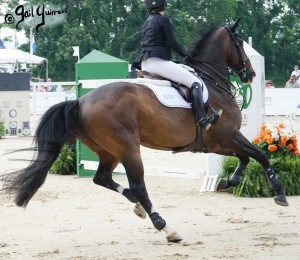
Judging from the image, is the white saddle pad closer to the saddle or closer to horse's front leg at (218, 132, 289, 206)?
the saddle

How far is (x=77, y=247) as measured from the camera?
774 centimetres

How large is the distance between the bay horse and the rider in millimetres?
164

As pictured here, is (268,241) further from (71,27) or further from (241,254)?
(71,27)

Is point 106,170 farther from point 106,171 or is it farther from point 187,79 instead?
point 187,79

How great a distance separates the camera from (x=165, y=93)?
8.56m

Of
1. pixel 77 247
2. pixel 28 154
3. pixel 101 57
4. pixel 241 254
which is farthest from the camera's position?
pixel 28 154

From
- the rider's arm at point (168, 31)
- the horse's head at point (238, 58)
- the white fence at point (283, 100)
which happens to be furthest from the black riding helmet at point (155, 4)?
the white fence at point (283, 100)

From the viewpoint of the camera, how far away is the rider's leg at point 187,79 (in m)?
8.65

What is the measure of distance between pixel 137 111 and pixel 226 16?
48.2 metres

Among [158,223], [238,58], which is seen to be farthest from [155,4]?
[158,223]

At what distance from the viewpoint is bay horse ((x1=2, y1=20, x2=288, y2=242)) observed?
801cm

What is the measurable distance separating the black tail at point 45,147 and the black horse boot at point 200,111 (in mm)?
1288

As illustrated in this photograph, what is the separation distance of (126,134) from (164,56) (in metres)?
1.17

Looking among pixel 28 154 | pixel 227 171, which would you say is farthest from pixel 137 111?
pixel 28 154
